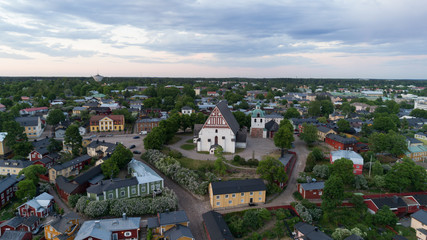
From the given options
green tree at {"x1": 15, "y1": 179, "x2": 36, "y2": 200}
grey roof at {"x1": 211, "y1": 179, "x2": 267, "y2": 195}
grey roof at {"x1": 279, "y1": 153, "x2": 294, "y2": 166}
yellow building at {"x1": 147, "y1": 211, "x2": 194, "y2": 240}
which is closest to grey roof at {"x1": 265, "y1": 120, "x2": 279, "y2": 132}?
grey roof at {"x1": 279, "y1": 153, "x2": 294, "y2": 166}

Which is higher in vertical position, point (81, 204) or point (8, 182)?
point (8, 182)

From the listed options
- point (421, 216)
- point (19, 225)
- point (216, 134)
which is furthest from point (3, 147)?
point (421, 216)

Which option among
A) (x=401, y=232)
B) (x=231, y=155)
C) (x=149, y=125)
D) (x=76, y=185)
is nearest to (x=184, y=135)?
(x=149, y=125)

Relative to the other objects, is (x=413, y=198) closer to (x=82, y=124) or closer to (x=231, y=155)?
(x=231, y=155)

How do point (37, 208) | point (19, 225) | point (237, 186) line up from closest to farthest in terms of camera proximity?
point (19, 225) < point (37, 208) < point (237, 186)

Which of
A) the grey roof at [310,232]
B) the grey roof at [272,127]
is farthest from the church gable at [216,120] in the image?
the grey roof at [310,232]

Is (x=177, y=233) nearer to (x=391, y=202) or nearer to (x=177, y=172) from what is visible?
(x=177, y=172)

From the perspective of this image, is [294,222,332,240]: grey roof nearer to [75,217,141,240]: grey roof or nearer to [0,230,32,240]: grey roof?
[75,217,141,240]: grey roof


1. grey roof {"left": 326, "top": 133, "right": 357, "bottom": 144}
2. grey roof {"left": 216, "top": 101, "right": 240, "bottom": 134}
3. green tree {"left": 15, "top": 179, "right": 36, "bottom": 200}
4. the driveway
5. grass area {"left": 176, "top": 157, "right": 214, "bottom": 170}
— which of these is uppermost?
grey roof {"left": 216, "top": 101, "right": 240, "bottom": 134}
